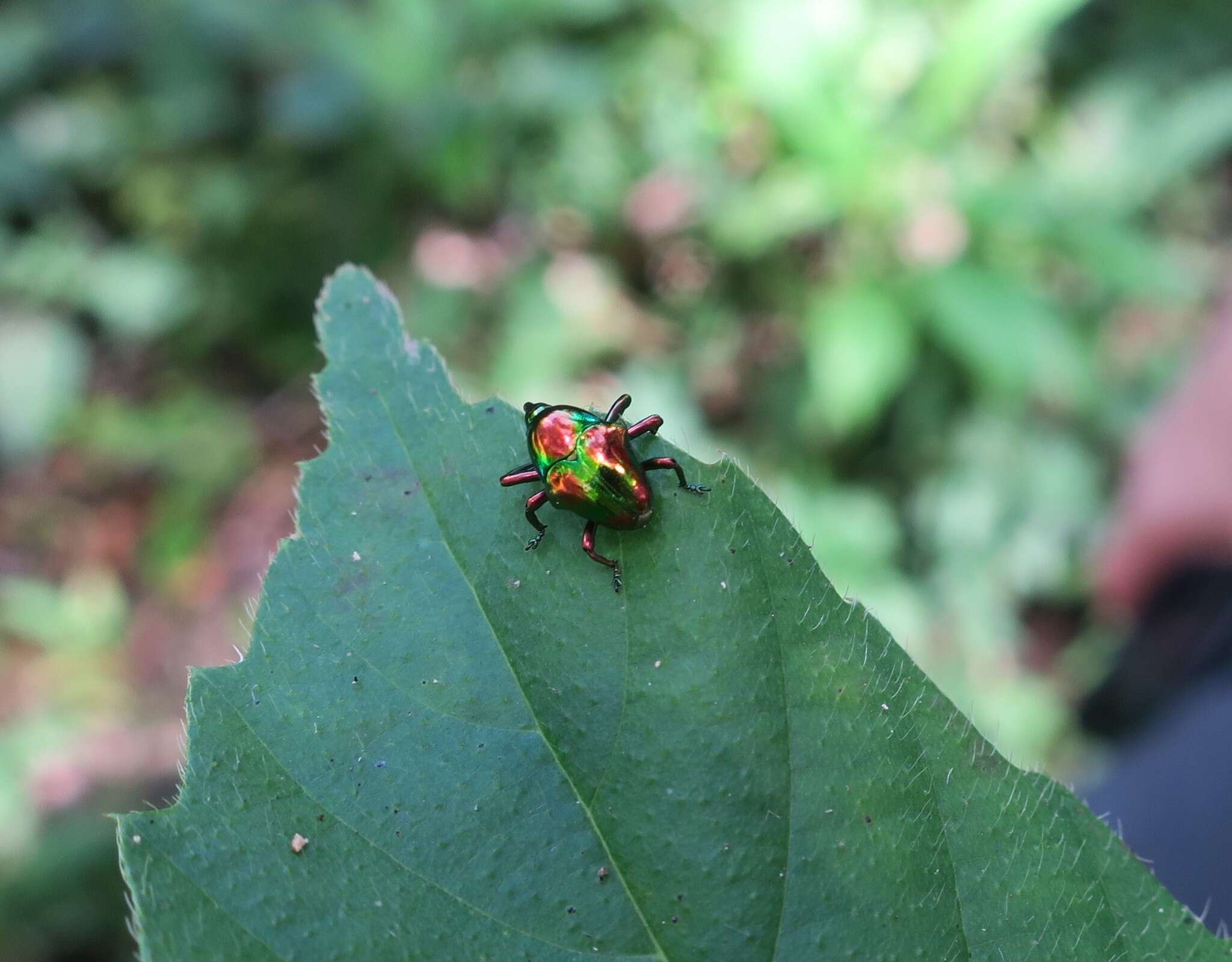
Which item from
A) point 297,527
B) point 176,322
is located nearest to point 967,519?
point 297,527

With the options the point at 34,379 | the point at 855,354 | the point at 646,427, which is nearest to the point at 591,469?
the point at 646,427

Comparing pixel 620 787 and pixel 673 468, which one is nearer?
pixel 620 787

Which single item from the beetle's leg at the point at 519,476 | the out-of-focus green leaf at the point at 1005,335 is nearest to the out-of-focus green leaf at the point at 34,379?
the beetle's leg at the point at 519,476

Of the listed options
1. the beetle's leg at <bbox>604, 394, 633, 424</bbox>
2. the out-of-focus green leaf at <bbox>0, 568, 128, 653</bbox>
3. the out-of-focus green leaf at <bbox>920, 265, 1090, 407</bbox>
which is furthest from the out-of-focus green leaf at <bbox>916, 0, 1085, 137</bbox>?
the out-of-focus green leaf at <bbox>0, 568, 128, 653</bbox>

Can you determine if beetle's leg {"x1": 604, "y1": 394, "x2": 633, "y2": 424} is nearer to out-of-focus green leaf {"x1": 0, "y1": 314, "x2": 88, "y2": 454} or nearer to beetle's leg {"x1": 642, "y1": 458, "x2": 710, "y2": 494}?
beetle's leg {"x1": 642, "y1": 458, "x2": 710, "y2": 494}

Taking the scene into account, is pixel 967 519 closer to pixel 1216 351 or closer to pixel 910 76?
pixel 1216 351

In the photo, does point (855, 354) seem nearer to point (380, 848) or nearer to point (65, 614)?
point (380, 848)
